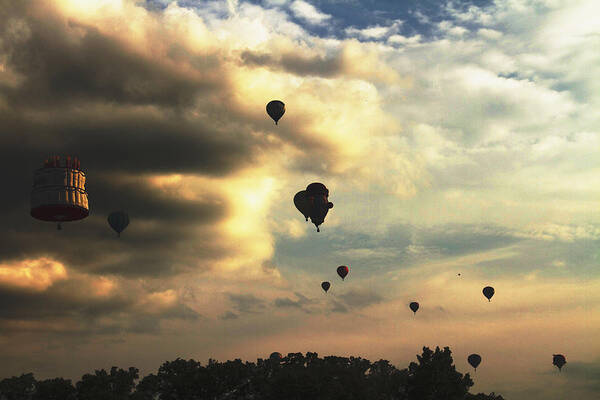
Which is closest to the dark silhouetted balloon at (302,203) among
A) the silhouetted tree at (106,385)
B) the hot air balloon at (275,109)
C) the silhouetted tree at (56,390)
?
the hot air balloon at (275,109)

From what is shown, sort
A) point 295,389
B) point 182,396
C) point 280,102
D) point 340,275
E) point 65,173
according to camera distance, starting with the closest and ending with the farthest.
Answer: point 65,173 → point 295,389 → point 182,396 → point 280,102 → point 340,275

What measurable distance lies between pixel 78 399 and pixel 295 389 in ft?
69.3

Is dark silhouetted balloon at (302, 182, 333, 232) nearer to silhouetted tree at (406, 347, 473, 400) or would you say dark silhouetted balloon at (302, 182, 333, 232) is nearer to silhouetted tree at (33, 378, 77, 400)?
silhouetted tree at (406, 347, 473, 400)

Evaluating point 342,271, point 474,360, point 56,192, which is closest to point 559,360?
point 474,360

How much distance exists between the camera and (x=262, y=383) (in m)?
73.9

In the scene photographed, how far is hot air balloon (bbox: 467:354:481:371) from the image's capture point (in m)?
106

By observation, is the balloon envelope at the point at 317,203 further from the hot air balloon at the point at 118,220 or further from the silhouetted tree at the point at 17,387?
the silhouetted tree at the point at 17,387

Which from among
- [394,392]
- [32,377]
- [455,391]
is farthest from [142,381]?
[455,391]

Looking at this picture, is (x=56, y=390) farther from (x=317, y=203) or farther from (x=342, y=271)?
(x=342, y=271)

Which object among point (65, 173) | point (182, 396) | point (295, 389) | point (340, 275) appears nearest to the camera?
point (65, 173)

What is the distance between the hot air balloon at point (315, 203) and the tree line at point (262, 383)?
15.5 meters

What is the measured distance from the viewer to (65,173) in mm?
50469

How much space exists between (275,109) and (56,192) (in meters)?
33.7

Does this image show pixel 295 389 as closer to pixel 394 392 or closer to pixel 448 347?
pixel 394 392
